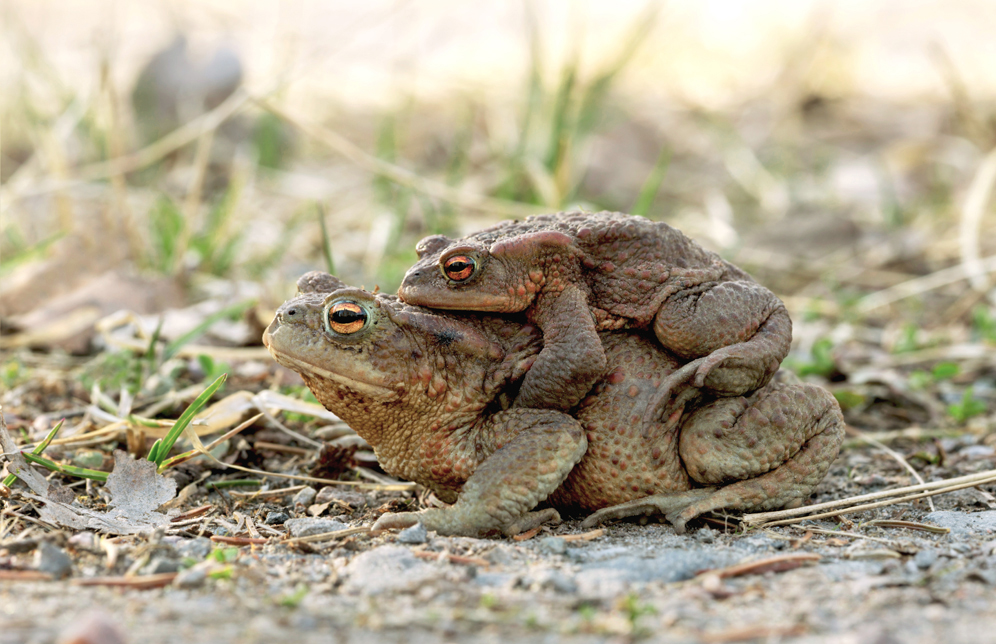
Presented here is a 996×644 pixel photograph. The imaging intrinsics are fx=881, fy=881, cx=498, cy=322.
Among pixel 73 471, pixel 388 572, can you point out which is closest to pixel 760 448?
pixel 388 572

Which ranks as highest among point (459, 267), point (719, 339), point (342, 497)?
point (459, 267)

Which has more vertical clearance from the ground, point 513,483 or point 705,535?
point 513,483

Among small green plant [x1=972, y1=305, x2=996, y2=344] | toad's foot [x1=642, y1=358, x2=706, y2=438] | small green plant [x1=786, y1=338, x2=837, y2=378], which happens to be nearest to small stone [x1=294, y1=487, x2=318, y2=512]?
toad's foot [x1=642, y1=358, x2=706, y2=438]

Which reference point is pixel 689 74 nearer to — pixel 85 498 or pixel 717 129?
pixel 717 129

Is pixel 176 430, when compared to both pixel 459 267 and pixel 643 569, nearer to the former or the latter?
pixel 459 267

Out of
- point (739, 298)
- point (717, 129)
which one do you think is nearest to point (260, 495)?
point (739, 298)

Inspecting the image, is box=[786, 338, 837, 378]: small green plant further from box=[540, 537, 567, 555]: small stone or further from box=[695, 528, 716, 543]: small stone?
box=[540, 537, 567, 555]: small stone

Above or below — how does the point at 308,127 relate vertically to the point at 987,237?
Result: above
